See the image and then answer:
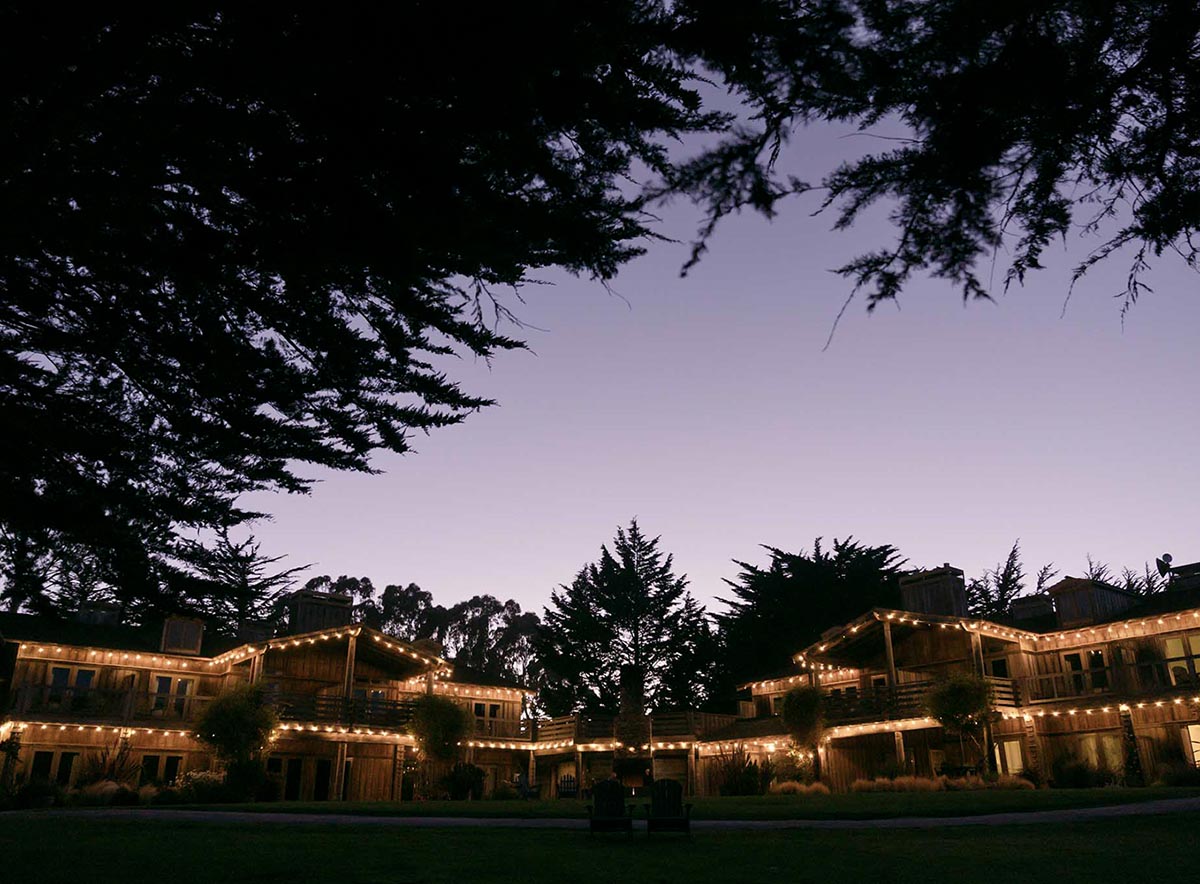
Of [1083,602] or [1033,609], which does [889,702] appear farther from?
[1033,609]

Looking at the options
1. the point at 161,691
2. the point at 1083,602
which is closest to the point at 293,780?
the point at 161,691

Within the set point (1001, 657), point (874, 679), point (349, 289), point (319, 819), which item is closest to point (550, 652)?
point (874, 679)

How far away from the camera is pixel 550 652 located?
5525 cm

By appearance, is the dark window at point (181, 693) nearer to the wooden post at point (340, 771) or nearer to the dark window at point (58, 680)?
the dark window at point (58, 680)

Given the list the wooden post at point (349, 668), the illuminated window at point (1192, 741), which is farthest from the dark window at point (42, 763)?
the illuminated window at point (1192, 741)

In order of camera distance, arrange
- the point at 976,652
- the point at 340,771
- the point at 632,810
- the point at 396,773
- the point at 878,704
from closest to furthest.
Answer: the point at 632,810 → the point at 878,704 → the point at 976,652 → the point at 340,771 → the point at 396,773

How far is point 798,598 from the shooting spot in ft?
157

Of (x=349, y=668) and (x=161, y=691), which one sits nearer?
(x=349, y=668)

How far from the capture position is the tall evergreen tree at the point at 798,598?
4728 cm

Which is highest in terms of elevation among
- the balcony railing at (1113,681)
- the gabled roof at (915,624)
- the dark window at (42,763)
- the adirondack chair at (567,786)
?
the gabled roof at (915,624)

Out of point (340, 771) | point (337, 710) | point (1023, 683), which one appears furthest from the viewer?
point (337, 710)

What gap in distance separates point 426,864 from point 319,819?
8.83 meters

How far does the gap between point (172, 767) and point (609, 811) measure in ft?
86.8

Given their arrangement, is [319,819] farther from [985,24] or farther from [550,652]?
[550,652]
